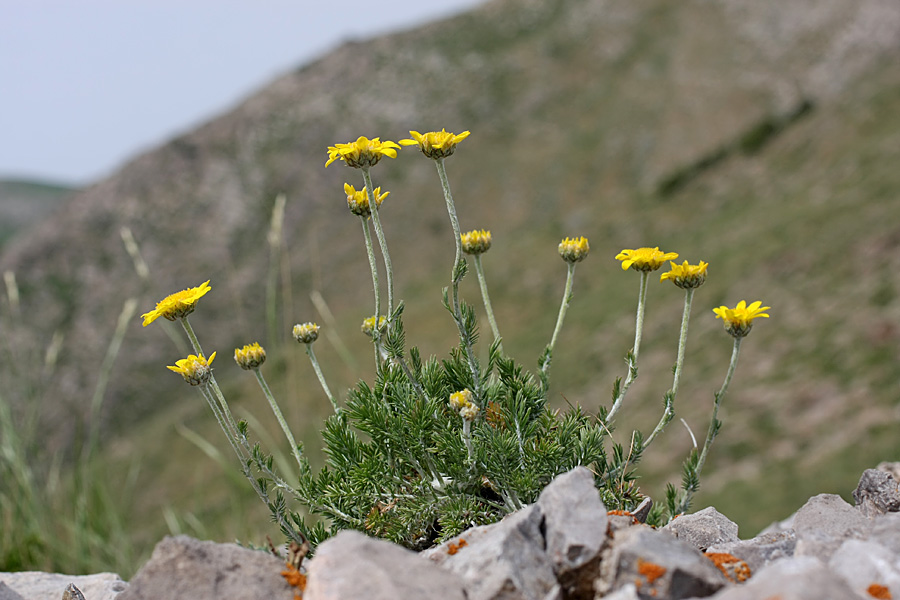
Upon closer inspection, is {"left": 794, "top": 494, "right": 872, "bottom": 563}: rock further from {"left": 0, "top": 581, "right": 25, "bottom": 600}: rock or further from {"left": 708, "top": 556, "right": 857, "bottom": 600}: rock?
{"left": 0, "top": 581, "right": 25, "bottom": 600}: rock

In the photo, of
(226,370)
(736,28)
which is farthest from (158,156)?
(736,28)

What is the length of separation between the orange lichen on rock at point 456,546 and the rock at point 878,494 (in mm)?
1925

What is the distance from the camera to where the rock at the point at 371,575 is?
6.56ft

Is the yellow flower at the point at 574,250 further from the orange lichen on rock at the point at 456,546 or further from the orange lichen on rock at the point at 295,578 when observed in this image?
the orange lichen on rock at the point at 295,578

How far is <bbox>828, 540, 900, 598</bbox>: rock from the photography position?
1.93m

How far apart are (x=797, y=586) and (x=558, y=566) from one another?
0.71 metres

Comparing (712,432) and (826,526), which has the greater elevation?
(712,432)

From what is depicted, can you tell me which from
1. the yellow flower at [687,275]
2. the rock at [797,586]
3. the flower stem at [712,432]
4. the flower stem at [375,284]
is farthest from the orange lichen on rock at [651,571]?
the flower stem at [375,284]

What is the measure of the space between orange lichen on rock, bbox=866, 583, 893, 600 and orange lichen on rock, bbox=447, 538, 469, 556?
48.0 inches

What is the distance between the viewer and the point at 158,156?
210 feet

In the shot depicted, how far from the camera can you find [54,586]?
347 cm

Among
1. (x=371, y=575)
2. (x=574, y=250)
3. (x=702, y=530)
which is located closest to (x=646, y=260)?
(x=574, y=250)

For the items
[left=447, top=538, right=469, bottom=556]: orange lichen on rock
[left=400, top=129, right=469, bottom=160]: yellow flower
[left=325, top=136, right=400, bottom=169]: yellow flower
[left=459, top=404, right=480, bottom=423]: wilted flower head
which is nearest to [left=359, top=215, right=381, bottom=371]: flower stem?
[left=325, top=136, right=400, bottom=169]: yellow flower

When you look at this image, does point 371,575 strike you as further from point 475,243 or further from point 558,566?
point 475,243
